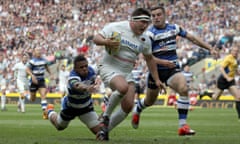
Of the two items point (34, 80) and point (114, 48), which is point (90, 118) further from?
point (34, 80)

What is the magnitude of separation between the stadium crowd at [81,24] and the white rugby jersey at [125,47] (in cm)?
2863

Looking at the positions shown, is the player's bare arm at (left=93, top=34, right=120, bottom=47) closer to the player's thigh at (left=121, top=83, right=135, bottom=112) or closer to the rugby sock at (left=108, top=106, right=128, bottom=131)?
the player's thigh at (left=121, top=83, right=135, bottom=112)

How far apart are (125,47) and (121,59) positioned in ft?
0.78

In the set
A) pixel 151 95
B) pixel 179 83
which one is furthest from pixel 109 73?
pixel 151 95

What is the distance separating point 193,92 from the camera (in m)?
40.6

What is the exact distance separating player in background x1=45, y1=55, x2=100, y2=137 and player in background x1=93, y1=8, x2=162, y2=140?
389mm

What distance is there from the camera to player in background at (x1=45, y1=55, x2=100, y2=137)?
1329cm

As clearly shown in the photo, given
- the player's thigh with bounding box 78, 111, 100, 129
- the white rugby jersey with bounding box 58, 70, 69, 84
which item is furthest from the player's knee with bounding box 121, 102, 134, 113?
the white rugby jersey with bounding box 58, 70, 69, 84

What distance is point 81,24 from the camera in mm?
50938

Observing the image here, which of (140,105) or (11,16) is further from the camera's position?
(11,16)

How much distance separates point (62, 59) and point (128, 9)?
22.7 ft

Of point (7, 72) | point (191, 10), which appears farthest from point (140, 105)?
point (191, 10)

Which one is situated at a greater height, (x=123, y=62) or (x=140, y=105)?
(x=123, y=62)

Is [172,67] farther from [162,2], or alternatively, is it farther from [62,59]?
[162,2]
